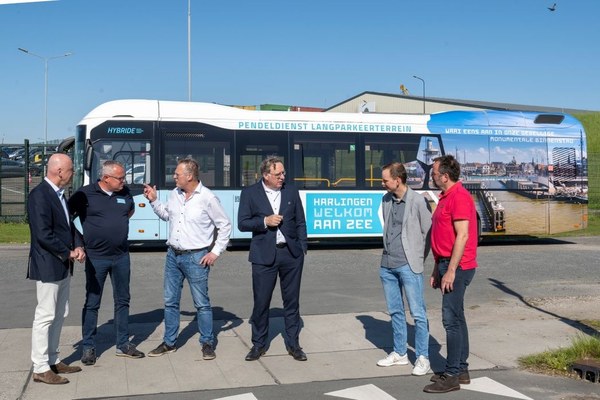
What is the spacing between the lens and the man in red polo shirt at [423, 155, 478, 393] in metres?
6.33

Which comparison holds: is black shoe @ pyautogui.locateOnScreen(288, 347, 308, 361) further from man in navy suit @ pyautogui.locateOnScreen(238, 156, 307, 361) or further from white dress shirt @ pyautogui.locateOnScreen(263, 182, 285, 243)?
white dress shirt @ pyautogui.locateOnScreen(263, 182, 285, 243)

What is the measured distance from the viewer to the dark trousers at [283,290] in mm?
7535

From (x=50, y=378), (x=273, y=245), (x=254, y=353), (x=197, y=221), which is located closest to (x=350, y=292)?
(x=254, y=353)

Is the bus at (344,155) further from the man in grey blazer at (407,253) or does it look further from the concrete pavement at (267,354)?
the man in grey blazer at (407,253)

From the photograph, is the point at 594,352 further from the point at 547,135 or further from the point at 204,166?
the point at 547,135

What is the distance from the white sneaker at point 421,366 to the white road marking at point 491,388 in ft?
1.41

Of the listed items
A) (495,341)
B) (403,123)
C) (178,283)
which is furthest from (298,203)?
(403,123)

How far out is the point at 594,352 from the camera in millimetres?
7305

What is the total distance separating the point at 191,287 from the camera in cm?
760

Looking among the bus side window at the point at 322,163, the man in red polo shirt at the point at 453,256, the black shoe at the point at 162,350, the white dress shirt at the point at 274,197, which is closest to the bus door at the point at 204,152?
the bus side window at the point at 322,163

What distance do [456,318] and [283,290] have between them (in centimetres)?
191

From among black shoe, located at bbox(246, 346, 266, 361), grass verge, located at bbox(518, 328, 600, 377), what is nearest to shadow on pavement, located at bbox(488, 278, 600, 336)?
grass verge, located at bbox(518, 328, 600, 377)

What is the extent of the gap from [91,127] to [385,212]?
1079cm

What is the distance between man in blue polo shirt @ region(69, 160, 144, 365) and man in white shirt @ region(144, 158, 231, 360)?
33 cm
